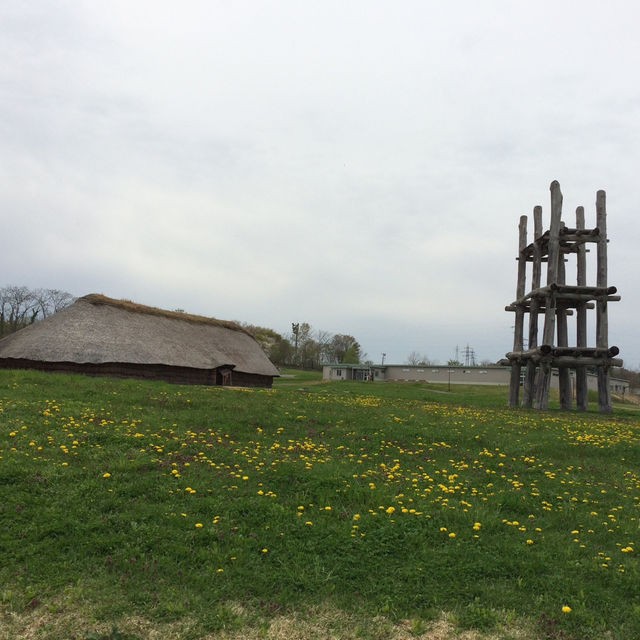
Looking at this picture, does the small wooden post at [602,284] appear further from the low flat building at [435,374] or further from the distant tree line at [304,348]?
the distant tree line at [304,348]

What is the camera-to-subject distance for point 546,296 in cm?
2422

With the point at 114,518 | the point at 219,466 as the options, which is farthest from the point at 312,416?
the point at 114,518

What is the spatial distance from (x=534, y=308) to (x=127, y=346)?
2387 cm

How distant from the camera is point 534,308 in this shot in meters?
25.4

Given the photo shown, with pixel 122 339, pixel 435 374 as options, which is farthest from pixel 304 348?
pixel 122 339

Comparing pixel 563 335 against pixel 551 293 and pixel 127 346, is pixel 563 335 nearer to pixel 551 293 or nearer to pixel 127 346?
pixel 551 293

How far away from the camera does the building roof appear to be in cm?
2800

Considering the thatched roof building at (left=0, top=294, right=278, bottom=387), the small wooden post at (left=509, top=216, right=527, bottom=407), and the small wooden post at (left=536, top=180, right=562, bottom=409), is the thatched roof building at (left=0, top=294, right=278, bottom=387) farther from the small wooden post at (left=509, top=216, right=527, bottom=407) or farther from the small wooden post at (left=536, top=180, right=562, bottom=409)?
the small wooden post at (left=536, top=180, right=562, bottom=409)

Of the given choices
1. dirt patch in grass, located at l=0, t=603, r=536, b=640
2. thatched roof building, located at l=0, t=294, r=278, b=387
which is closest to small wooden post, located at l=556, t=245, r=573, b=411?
thatched roof building, located at l=0, t=294, r=278, b=387

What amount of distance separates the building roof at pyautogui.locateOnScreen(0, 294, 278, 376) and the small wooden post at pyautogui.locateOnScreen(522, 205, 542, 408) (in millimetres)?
20528

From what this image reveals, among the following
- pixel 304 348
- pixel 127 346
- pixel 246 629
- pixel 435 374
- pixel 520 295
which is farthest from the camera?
pixel 304 348

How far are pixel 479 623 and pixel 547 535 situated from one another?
102 inches

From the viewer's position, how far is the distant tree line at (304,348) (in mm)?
102312

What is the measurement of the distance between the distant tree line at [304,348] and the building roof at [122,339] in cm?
5792
